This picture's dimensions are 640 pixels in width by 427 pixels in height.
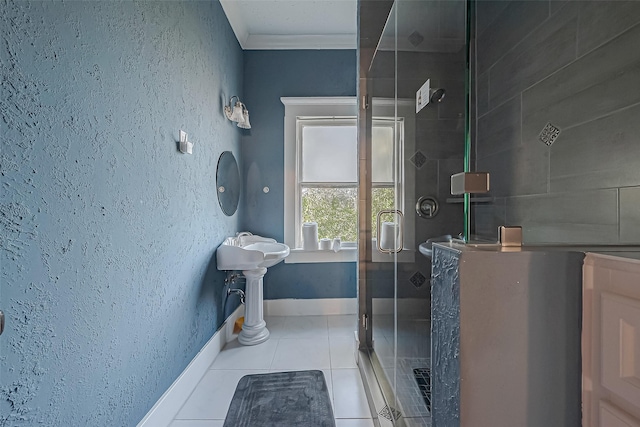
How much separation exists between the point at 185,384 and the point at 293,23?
115 inches

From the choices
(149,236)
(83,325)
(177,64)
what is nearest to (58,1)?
(177,64)

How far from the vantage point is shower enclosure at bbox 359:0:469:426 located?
1.02 meters

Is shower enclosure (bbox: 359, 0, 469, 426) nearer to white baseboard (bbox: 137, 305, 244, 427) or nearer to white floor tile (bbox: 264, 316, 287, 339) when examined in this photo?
white floor tile (bbox: 264, 316, 287, 339)

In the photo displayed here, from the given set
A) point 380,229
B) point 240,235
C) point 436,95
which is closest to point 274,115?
point 240,235

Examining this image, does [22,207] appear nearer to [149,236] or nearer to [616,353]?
[149,236]

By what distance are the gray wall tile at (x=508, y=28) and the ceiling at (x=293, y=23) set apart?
1.17 m

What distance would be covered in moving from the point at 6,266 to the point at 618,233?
1.84m

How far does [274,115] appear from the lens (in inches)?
110

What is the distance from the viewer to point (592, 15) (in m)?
1.08

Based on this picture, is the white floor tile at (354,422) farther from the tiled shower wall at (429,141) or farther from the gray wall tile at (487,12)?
the gray wall tile at (487,12)

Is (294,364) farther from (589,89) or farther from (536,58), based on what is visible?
(536,58)

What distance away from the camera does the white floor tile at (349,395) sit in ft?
4.82

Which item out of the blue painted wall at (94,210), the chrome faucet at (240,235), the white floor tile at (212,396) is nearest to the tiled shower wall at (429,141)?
the white floor tile at (212,396)

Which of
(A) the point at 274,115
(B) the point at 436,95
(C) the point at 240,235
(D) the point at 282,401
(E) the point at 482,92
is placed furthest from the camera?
(A) the point at 274,115
